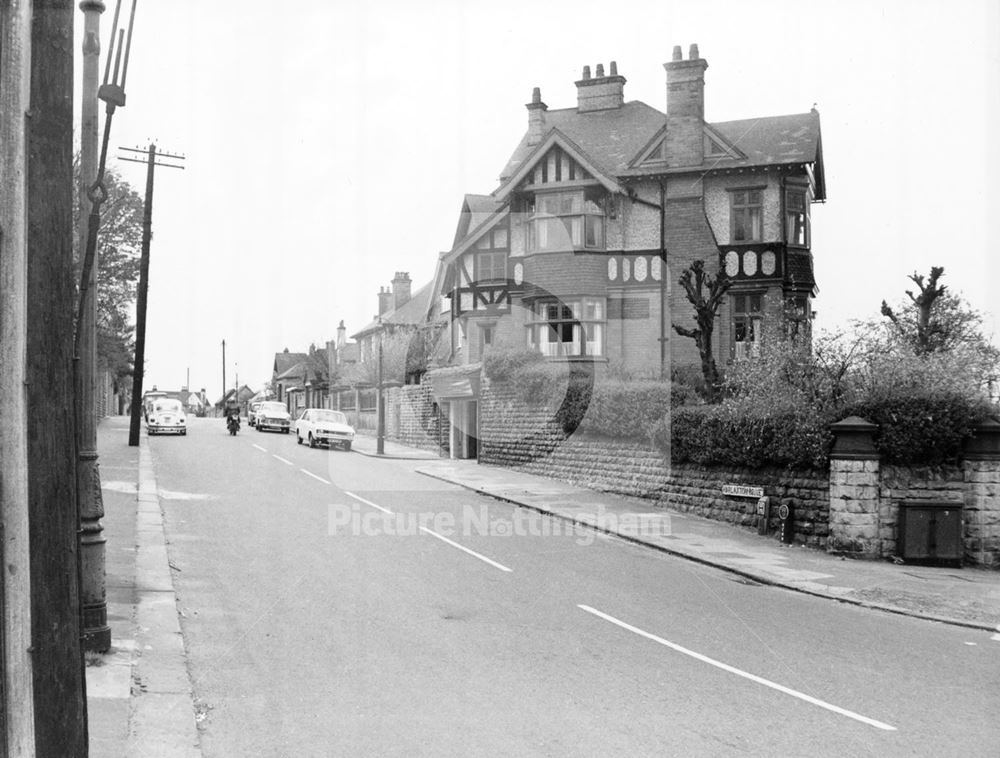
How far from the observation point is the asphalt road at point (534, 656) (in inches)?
251

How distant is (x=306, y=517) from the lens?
17.3 meters

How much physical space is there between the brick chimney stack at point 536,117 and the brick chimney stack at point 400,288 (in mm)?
36404

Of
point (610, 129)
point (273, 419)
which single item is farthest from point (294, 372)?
point (610, 129)

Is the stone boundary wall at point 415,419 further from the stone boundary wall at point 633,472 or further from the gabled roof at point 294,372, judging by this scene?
the gabled roof at point 294,372

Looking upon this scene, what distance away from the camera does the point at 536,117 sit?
4034 centimetres

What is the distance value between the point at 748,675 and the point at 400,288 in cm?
6968

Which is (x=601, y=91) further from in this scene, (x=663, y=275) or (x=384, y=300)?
(x=384, y=300)

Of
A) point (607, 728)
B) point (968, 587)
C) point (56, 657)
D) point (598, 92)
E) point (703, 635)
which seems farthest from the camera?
point (598, 92)

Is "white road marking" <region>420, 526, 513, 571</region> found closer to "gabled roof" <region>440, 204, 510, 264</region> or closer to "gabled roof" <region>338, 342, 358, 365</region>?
"gabled roof" <region>440, 204, 510, 264</region>

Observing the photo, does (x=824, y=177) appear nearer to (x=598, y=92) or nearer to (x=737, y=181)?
(x=737, y=181)

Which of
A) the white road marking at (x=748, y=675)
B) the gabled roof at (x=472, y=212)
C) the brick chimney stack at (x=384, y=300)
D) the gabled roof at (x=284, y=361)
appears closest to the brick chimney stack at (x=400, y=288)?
the brick chimney stack at (x=384, y=300)

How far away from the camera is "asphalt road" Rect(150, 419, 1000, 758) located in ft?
20.9

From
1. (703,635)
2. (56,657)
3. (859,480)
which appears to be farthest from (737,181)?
(56,657)

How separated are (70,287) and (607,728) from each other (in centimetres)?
448
